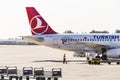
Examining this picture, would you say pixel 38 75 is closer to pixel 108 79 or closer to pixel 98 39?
pixel 108 79

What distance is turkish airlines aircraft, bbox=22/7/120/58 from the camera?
228 ft

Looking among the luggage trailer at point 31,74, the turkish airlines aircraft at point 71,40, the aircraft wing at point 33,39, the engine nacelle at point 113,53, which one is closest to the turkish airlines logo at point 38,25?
the turkish airlines aircraft at point 71,40

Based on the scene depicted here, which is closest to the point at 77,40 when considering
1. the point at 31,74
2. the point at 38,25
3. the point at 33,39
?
the point at 38,25

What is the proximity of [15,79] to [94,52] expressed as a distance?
34.8 m

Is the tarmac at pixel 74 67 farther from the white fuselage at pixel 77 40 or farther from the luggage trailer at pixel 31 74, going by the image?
the luggage trailer at pixel 31 74

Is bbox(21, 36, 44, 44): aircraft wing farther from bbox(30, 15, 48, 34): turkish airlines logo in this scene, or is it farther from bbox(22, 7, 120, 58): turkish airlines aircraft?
bbox(30, 15, 48, 34): turkish airlines logo

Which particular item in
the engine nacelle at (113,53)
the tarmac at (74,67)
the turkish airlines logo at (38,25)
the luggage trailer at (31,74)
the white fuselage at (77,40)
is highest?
the turkish airlines logo at (38,25)

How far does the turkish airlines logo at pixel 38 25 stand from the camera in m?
72.1

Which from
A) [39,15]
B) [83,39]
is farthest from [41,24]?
[83,39]

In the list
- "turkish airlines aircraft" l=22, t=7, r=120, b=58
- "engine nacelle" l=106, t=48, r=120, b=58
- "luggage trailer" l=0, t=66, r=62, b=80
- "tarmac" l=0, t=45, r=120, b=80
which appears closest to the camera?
"luggage trailer" l=0, t=66, r=62, b=80

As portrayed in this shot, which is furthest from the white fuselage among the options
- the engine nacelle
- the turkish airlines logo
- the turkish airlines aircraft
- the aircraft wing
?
the engine nacelle

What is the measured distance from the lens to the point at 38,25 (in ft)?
239

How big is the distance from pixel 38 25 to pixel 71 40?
6.22 m

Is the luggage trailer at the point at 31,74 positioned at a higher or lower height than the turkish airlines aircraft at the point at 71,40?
lower
